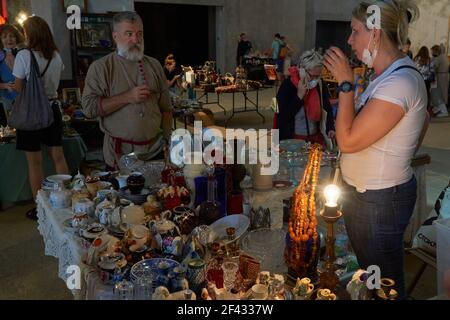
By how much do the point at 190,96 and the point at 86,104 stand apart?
3.92 metres

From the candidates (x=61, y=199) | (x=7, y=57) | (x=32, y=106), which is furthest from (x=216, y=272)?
(x=7, y=57)

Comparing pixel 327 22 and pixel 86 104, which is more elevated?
pixel 327 22

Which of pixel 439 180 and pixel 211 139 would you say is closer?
pixel 211 139

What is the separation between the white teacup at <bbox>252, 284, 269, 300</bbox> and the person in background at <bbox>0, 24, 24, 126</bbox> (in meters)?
3.50

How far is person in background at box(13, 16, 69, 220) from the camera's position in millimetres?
3312

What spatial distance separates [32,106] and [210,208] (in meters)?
2.16

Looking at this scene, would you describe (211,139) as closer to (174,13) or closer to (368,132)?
(368,132)

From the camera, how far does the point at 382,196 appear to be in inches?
61.7

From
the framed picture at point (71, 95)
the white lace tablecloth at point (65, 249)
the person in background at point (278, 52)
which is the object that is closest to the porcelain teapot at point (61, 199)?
the white lace tablecloth at point (65, 249)

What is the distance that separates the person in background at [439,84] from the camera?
8844 millimetres

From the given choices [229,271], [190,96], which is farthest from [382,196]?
[190,96]

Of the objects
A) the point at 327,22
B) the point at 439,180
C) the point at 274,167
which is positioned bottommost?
the point at 439,180

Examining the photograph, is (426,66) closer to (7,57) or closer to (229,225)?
(7,57)
